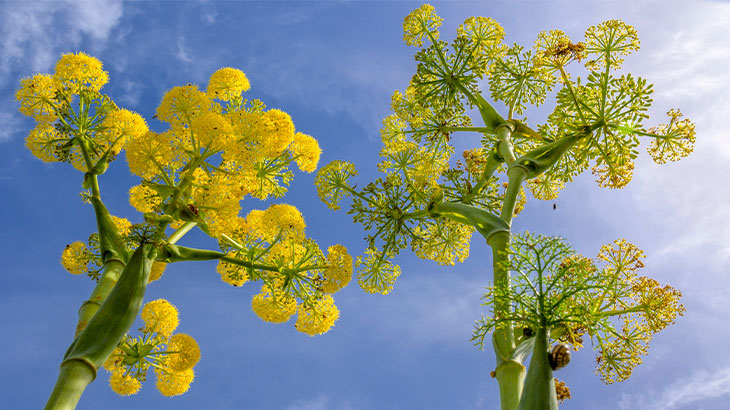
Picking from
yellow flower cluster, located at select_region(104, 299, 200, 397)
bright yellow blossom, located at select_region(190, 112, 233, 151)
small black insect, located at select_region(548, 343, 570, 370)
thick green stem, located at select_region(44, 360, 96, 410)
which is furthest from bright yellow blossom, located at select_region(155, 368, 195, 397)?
small black insect, located at select_region(548, 343, 570, 370)

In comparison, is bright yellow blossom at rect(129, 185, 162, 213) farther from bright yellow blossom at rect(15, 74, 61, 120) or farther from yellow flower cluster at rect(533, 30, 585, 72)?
yellow flower cluster at rect(533, 30, 585, 72)

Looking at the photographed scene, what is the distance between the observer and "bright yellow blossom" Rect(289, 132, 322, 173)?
6.43 metres

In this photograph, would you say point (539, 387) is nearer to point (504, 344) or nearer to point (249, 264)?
point (504, 344)

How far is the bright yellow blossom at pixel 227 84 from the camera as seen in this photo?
6117 millimetres

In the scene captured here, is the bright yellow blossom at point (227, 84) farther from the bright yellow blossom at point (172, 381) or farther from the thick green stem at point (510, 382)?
the thick green stem at point (510, 382)

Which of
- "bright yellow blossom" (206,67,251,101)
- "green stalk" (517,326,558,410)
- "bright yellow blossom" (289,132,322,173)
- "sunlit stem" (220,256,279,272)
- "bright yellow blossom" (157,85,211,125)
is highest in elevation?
"bright yellow blossom" (206,67,251,101)

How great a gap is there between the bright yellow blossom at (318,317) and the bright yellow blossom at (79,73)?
12.2 ft

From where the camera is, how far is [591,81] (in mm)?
5156

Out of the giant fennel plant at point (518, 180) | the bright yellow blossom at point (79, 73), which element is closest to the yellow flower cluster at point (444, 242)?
the giant fennel plant at point (518, 180)

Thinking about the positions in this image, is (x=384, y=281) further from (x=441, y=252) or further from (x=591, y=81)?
(x=591, y=81)

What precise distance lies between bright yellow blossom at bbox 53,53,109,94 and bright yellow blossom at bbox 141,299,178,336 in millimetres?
2735

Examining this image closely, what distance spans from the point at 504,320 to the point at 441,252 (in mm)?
3388

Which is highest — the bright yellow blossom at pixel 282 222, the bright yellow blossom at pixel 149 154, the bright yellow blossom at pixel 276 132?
the bright yellow blossom at pixel 276 132

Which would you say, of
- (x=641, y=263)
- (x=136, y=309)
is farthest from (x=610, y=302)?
(x=136, y=309)
